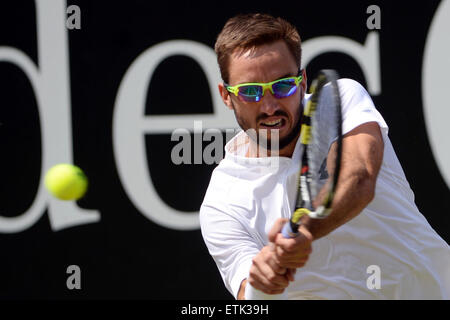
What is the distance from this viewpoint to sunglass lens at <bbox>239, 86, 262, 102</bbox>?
2.41 m

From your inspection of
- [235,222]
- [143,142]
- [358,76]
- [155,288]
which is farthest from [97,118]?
[235,222]

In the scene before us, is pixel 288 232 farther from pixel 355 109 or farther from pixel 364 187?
pixel 355 109

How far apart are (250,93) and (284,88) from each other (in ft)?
0.39

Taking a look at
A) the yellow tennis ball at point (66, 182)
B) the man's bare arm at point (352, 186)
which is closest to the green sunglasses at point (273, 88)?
the man's bare arm at point (352, 186)

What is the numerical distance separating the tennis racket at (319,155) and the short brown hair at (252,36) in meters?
0.42

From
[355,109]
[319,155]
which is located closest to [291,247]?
[319,155]

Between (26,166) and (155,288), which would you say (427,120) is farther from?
(26,166)

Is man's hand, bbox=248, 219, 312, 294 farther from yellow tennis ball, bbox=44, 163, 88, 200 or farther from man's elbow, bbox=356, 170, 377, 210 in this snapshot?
yellow tennis ball, bbox=44, 163, 88, 200

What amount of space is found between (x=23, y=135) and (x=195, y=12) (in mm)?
1162

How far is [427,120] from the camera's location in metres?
3.73

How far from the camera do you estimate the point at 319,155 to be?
2.05 m

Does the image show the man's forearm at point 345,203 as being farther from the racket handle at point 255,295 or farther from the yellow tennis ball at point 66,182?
the yellow tennis ball at point 66,182

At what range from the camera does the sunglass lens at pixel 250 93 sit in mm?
2406

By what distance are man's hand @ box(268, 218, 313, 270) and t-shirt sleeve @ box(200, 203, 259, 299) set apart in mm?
425
